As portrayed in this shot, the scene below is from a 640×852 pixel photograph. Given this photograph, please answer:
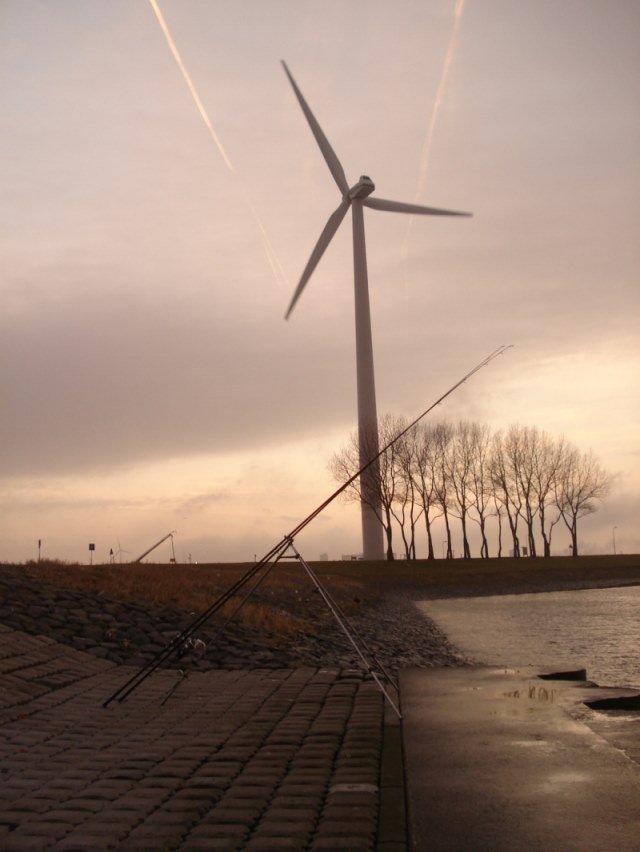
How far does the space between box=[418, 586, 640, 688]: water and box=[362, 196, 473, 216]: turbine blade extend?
2377 cm

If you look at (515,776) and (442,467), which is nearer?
(515,776)

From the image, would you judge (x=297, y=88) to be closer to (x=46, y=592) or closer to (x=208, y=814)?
(x=46, y=592)

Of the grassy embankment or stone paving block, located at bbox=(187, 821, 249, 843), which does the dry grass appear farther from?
stone paving block, located at bbox=(187, 821, 249, 843)

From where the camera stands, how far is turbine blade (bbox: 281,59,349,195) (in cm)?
5353

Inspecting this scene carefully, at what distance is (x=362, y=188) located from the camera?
58250 millimetres

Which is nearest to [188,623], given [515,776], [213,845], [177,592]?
[177,592]

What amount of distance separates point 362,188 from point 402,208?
9.12 feet

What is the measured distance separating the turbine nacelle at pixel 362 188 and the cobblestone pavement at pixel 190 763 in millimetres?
47613

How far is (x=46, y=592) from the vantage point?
1909 centimetres

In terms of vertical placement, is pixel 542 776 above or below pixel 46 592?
below

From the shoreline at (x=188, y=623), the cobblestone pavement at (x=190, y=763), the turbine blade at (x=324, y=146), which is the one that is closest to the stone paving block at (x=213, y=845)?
the cobblestone pavement at (x=190, y=763)

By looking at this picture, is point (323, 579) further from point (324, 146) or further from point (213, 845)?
point (213, 845)

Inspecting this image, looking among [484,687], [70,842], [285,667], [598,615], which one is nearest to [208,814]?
[70,842]

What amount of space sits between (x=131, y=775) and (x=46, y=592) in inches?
464
